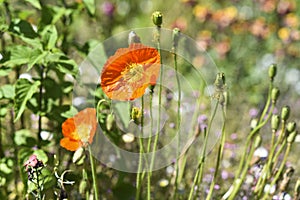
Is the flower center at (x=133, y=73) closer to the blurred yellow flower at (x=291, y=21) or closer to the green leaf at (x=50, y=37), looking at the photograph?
the green leaf at (x=50, y=37)

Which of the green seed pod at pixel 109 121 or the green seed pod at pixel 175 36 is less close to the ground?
the green seed pod at pixel 175 36

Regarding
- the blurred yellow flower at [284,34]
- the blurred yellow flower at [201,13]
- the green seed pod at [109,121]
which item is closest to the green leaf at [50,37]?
the green seed pod at [109,121]

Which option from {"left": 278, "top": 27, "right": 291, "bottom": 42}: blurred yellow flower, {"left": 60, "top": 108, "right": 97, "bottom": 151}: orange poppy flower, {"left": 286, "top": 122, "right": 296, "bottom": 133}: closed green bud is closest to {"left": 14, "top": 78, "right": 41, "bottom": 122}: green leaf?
{"left": 60, "top": 108, "right": 97, "bottom": 151}: orange poppy flower

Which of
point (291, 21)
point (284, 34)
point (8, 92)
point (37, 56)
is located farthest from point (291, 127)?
point (291, 21)

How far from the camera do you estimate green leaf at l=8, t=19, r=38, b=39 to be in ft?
5.30

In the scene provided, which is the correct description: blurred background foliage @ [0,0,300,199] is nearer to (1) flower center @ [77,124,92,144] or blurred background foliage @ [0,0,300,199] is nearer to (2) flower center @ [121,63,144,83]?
(1) flower center @ [77,124,92,144]

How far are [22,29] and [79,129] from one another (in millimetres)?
405

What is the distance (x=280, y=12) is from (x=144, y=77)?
2375mm

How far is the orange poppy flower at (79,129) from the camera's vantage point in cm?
139

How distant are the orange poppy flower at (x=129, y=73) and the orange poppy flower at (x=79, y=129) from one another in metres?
0.14

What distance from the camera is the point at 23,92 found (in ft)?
5.15

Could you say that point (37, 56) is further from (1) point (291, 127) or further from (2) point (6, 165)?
(1) point (291, 127)

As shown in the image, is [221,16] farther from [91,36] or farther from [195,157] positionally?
[195,157]

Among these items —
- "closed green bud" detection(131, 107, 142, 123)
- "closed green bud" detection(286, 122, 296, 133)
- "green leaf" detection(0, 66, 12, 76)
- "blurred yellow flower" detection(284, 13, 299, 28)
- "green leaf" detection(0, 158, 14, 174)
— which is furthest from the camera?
"blurred yellow flower" detection(284, 13, 299, 28)
